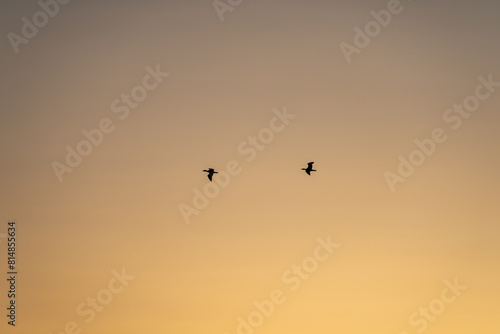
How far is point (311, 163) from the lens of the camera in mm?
81688

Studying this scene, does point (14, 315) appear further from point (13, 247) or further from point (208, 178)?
point (208, 178)

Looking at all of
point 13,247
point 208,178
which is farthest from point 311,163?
point 13,247

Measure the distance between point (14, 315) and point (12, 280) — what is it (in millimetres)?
2541

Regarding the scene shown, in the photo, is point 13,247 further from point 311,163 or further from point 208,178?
point 311,163

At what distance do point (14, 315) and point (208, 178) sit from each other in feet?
54.8

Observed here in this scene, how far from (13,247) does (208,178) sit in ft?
48.2

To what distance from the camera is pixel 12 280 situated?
84.1 meters

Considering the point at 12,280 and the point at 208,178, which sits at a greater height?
the point at 208,178

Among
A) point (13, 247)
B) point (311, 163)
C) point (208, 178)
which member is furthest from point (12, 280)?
point (311, 163)

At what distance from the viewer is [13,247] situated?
277 feet

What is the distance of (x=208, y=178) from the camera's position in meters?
85.5

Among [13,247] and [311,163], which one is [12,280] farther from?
[311,163]

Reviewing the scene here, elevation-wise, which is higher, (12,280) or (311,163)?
(311,163)

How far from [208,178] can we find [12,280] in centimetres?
1563
